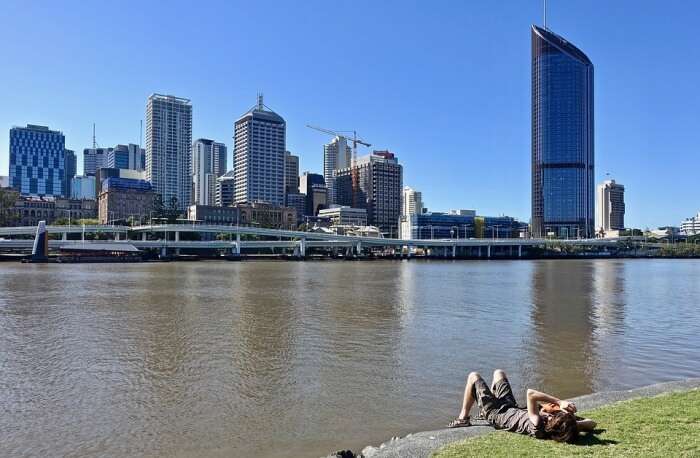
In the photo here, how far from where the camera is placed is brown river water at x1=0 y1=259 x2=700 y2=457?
39.6 feet

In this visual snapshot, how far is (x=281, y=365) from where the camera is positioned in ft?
60.8

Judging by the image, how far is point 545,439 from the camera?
30.6 feet

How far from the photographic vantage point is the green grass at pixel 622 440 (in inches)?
333

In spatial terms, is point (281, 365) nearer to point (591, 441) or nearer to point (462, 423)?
point (462, 423)

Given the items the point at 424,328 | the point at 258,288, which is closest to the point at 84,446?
the point at 424,328

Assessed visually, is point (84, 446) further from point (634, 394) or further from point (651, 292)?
point (651, 292)

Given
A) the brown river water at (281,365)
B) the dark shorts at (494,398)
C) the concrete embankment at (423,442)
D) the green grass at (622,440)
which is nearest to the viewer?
the green grass at (622,440)

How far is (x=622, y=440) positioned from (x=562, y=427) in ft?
3.13

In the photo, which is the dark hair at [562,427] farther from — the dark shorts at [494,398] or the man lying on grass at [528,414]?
the dark shorts at [494,398]

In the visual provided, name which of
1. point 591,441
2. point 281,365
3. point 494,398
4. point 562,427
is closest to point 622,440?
point 591,441

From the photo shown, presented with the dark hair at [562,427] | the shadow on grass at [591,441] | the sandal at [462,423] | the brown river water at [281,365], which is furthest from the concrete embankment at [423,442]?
the shadow on grass at [591,441]

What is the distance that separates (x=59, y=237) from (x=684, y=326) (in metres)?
173

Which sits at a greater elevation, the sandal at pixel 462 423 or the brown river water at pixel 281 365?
the sandal at pixel 462 423

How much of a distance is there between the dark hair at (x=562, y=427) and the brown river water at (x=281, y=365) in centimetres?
369
